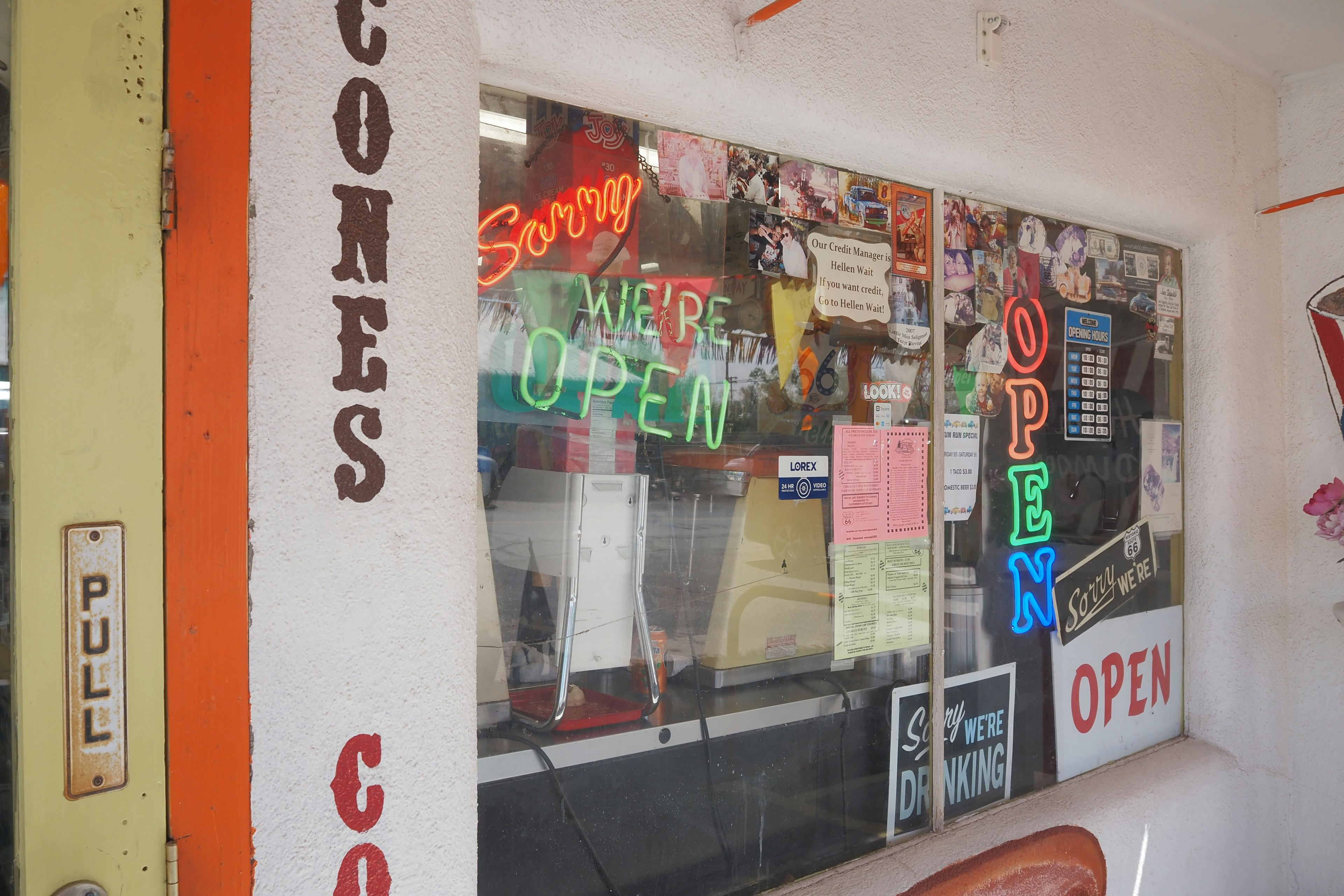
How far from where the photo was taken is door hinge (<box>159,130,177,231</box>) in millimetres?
1116

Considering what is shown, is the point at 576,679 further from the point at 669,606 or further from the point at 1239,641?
the point at 1239,641

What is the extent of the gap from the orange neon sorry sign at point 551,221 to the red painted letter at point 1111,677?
79.6 inches

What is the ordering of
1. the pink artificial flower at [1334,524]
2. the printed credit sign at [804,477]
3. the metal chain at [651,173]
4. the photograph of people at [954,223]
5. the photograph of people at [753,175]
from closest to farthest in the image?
the metal chain at [651,173]
the photograph of people at [753,175]
the printed credit sign at [804,477]
the photograph of people at [954,223]
the pink artificial flower at [1334,524]

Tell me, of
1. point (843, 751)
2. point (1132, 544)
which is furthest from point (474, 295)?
point (1132, 544)

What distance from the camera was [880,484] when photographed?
6.95ft

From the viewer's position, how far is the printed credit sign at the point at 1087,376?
262 cm

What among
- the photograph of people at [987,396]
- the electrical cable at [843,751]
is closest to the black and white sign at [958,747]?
the electrical cable at [843,751]

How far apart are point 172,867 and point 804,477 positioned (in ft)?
4.58

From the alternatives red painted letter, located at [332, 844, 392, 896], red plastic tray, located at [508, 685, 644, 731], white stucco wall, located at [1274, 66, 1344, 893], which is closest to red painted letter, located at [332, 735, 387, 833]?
red painted letter, located at [332, 844, 392, 896]

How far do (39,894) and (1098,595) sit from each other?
263cm

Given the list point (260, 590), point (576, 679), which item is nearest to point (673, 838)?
point (576, 679)

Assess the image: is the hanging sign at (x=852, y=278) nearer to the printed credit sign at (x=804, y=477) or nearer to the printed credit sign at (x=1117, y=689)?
the printed credit sign at (x=804, y=477)

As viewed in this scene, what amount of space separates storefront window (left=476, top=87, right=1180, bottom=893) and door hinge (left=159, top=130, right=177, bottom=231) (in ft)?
1.73

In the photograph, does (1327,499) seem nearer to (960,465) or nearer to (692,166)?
(960,465)
